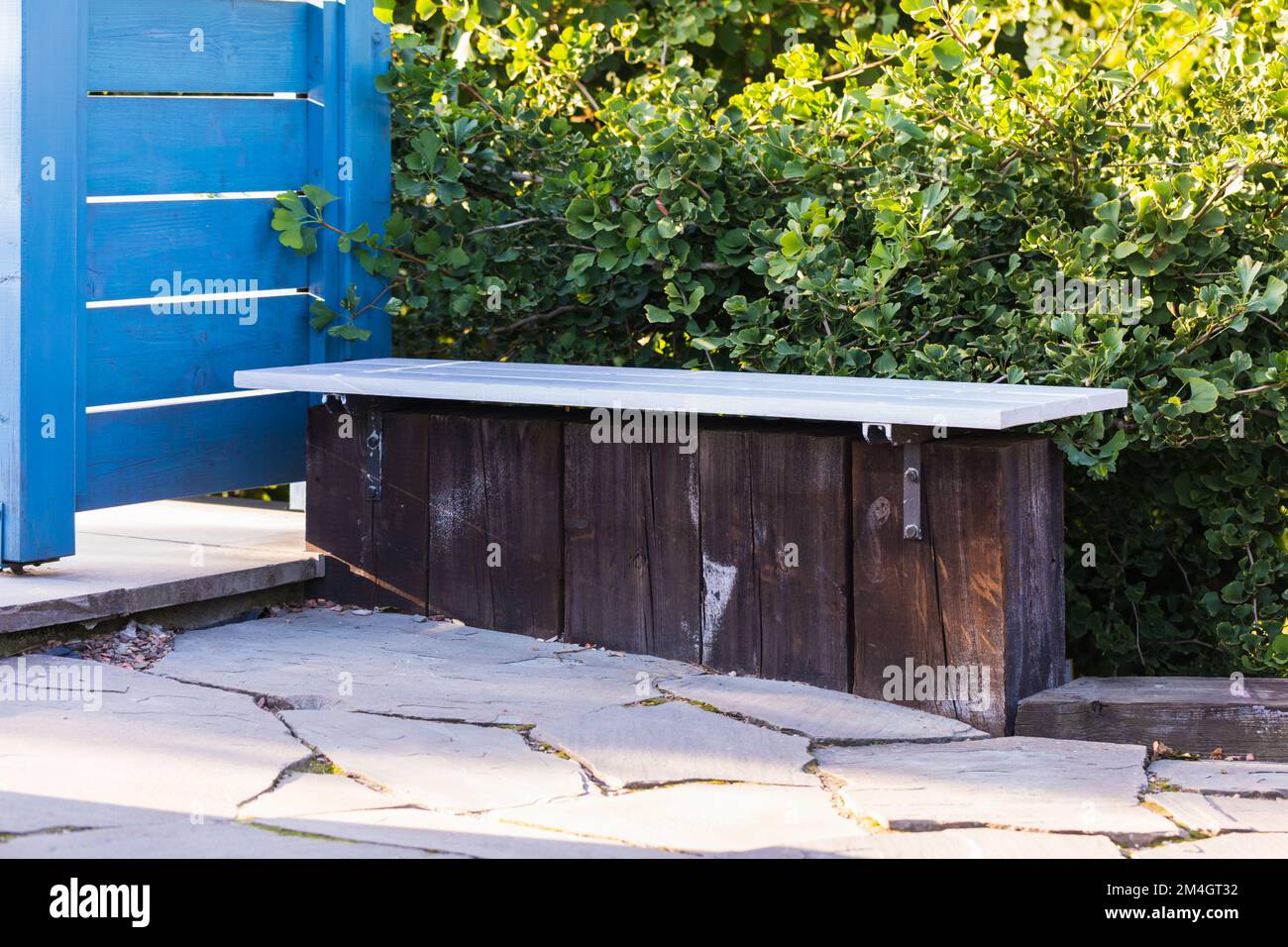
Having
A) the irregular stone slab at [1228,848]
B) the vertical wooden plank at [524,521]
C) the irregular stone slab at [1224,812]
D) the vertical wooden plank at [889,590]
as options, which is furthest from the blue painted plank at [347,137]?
the irregular stone slab at [1228,848]

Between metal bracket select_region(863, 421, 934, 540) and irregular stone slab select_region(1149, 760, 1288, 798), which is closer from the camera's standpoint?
irregular stone slab select_region(1149, 760, 1288, 798)

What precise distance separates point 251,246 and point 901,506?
7.87ft

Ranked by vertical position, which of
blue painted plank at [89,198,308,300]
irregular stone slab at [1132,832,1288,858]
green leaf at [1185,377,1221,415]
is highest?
blue painted plank at [89,198,308,300]

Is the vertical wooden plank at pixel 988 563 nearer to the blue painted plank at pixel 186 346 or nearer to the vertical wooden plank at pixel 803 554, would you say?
the vertical wooden plank at pixel 803 554

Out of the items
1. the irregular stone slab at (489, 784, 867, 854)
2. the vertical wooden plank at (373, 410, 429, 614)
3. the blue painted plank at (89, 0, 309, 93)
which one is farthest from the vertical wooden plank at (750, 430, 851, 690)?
the blue painted plank at (89, 0, 309, 93)

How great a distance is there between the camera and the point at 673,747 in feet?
11.3

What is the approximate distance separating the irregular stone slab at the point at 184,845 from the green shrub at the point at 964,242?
2.24 metres

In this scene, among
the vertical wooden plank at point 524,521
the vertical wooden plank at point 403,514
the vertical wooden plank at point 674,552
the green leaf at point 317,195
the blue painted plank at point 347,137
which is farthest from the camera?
the blue painted plank at point 347,137

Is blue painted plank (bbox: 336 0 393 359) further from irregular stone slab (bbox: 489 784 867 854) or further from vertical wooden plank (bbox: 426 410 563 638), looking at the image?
irregular stone slab (bbox: 489 784 867 854)

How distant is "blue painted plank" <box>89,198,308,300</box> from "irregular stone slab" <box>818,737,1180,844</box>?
8.47 ft

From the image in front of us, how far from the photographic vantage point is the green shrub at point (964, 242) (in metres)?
4.23

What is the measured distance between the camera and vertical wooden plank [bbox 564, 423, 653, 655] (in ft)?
14.0

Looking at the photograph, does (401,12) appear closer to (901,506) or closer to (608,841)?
(901,506)

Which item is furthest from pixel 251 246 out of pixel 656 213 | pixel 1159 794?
pixel 1159 794
